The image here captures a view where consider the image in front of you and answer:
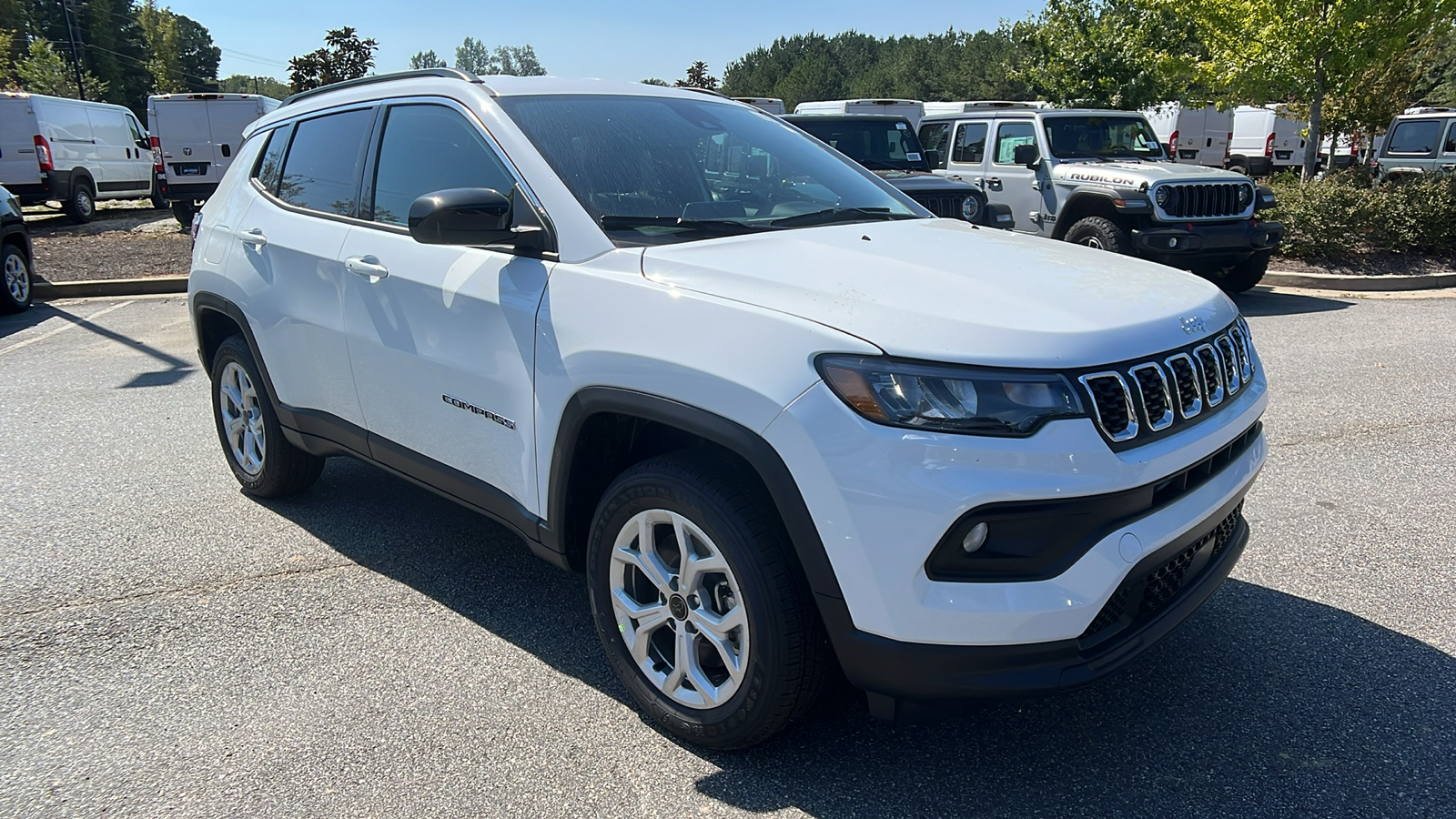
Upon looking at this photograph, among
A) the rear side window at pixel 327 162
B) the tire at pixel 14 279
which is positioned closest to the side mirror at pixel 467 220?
the rear side window at pixel 327 162

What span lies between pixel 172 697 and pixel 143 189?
82.2ft

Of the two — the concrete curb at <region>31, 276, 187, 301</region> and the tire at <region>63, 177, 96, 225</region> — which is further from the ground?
the tire at <region>63, 177, 96, 225</region>

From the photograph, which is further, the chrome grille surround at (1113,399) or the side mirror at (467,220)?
the side mirror at (467,220)

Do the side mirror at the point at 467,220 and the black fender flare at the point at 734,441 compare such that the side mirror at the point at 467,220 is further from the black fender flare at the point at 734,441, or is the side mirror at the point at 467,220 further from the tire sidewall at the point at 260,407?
the tire sidewall at the point at 260,407

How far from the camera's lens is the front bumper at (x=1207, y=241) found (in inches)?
365

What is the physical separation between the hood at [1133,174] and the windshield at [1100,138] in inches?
16.6

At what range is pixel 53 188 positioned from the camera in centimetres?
1944

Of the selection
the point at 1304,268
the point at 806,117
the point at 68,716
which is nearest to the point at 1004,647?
the point at 68,716

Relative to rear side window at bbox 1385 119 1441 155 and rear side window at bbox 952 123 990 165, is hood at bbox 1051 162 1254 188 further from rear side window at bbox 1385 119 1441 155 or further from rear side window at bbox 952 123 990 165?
rear side window at bbox 1385 119 1441 155

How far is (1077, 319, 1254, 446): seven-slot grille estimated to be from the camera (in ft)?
7.37

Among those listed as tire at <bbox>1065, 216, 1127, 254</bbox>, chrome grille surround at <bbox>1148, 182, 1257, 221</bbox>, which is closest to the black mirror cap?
tire at <bbox>1065, 216, 1127, 254</bbox>

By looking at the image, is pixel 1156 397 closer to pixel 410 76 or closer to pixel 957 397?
pixel 957 397

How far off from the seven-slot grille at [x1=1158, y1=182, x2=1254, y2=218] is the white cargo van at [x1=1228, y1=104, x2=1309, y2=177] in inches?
740

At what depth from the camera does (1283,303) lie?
1006 centimetres
